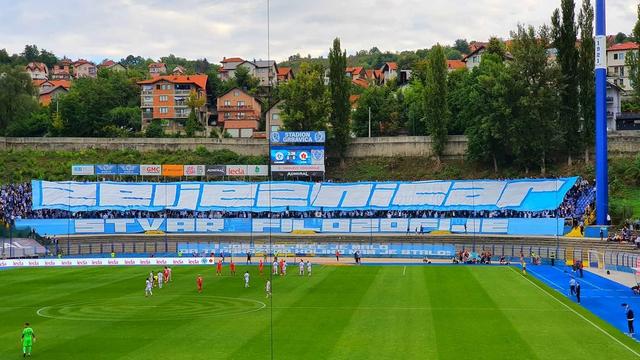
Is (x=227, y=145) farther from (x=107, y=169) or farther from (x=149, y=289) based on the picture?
(x=149, y=289)

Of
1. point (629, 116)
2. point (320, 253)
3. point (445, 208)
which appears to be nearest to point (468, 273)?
point (320, 253)

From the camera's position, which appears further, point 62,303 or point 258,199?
Result: point 258,199

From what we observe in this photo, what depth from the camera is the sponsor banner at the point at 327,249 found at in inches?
3029

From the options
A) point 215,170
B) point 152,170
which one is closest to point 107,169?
point 152,170

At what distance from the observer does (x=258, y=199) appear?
9762 cm

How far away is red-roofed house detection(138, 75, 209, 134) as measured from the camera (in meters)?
145

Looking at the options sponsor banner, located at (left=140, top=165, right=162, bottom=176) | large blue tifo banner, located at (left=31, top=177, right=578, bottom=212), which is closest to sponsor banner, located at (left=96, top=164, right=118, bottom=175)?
large blue tifo banner, located at (left=31, top=177, right=578, bottom=212)

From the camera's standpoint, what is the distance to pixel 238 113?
14425 centimetres

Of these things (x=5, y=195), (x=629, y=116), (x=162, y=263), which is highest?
(x=629, y=116)

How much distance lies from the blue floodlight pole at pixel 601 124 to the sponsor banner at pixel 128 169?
5737 cm

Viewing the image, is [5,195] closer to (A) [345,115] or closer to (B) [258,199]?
(B) [258,199]

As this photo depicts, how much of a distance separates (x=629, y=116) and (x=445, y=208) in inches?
1428

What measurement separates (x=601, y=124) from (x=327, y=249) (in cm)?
3039

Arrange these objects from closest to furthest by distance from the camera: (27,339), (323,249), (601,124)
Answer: (27,339) < (601,124) < (323,249)
